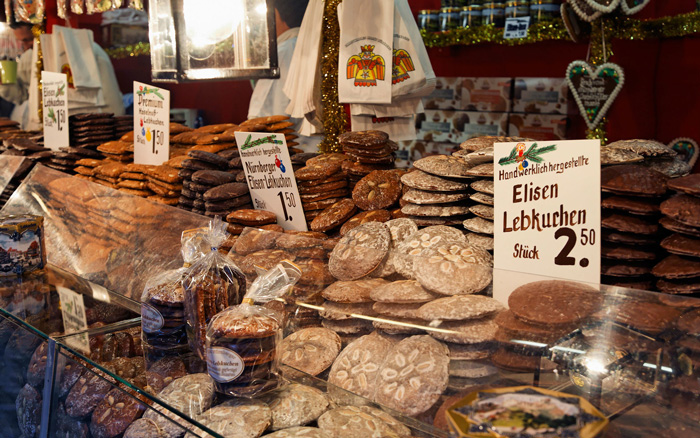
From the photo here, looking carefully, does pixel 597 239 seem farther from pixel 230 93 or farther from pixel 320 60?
pixel 230 93

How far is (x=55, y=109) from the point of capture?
401 cm

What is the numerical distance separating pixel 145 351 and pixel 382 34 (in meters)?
1.87

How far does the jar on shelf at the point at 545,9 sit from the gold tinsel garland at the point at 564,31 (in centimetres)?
5

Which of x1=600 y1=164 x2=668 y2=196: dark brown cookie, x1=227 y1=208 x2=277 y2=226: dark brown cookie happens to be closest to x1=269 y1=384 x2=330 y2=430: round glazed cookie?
x1=600 y1=164 x2=668 y2=196: dark brown cookie

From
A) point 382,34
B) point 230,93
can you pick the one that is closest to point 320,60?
point 382,34

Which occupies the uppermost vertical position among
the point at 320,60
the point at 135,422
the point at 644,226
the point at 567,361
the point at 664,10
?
the point at 664,10

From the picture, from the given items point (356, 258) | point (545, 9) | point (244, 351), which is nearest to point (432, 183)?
point (356, 258)

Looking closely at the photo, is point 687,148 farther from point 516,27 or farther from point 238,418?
point 238,418

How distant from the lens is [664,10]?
381 cm

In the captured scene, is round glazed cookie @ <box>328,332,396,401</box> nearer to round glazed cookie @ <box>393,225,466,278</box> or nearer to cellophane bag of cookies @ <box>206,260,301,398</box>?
cellophane bag of cookies @ <box>206,260,301,398</box>

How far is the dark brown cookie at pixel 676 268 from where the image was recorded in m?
1.42

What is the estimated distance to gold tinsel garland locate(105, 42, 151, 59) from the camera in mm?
6535

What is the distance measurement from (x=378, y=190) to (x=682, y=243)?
3.35ft

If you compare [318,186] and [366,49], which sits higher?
[366,49]
